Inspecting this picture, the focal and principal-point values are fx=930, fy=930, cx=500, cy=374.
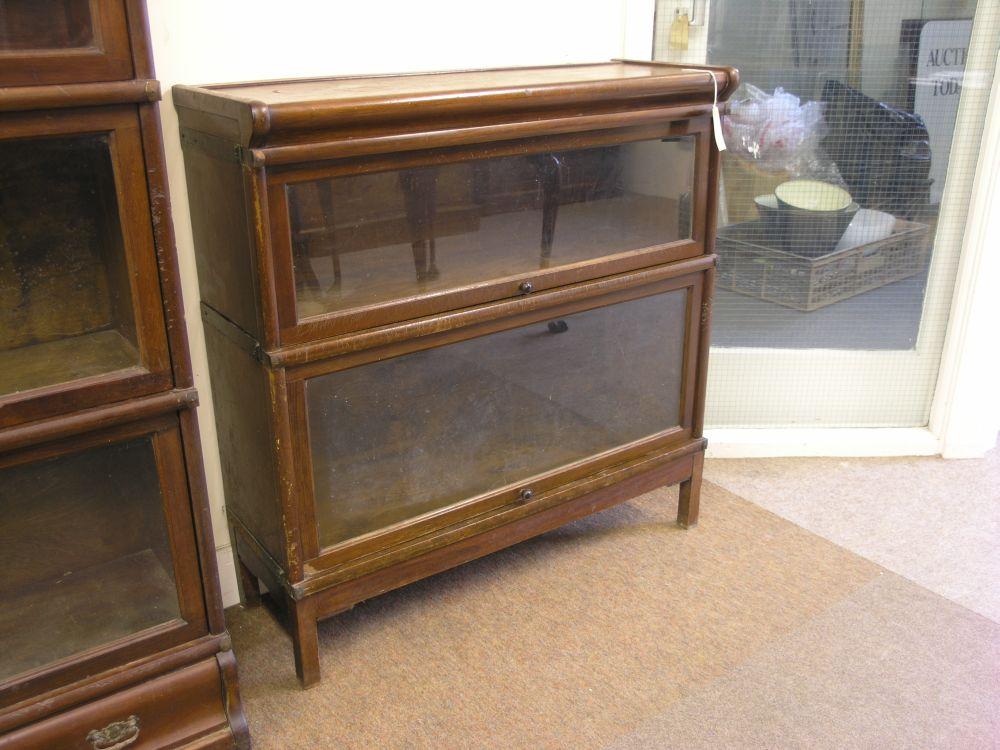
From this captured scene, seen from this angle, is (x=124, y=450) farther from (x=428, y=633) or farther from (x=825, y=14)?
(x=825, y=14)

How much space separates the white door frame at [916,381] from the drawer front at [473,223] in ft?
2.53

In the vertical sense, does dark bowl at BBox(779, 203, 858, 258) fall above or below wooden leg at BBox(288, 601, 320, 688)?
above

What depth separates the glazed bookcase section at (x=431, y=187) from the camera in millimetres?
1425

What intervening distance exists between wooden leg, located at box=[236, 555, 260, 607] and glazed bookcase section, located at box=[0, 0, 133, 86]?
108 centimetres

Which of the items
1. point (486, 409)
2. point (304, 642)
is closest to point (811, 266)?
point (486, 409)

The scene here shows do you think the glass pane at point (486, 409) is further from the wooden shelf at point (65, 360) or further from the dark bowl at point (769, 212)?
the dark bowl at point (769, 212)

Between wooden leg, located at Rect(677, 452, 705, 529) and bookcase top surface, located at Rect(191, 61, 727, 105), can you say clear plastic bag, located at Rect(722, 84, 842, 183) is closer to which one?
bookcase top surface, located at Rect(191, 61, 727, 105)

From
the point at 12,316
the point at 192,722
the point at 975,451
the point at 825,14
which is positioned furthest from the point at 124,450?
the point at 975,451

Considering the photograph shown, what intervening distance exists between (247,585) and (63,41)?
3.81 ft

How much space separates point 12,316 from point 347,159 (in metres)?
0.55

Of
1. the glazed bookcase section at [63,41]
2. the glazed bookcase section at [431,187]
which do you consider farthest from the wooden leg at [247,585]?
the glazed bookcase section at [63,41]

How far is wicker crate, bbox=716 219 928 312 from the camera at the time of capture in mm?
2443

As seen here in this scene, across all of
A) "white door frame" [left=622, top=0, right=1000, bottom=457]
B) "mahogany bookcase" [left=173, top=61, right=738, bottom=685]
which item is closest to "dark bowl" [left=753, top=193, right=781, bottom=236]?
"white door frame" [left=622, top=0, right=1000, bottom=457]

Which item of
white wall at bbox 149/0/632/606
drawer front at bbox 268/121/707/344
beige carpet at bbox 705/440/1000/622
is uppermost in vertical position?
white wall at bbox 149/0/632/606
